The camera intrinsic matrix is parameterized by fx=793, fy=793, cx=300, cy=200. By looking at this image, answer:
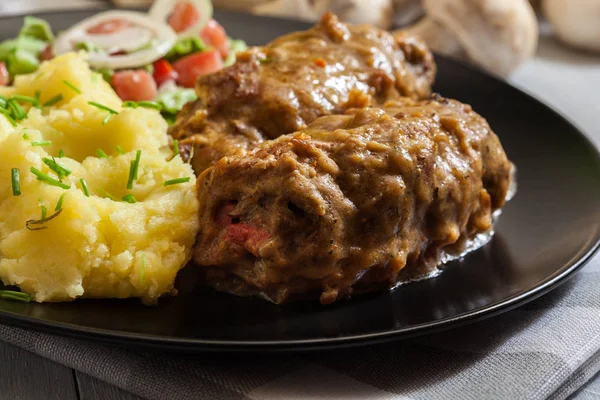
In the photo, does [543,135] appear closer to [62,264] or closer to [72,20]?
[62,264]

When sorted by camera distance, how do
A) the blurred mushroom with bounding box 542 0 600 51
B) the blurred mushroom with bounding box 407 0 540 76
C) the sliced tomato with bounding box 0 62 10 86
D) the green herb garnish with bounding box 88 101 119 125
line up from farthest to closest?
the blurred mushroom with bounding box 542 0 600 51 → the blurred mushroom with bounding box 407 0 540 76 → the sliced tomato with bounding box 0 62 10 86 → the green herb garnish with bounding box 88 101 119 125

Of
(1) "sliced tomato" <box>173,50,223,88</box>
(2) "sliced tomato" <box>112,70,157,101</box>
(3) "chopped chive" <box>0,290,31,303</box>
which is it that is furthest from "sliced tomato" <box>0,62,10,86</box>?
(3) "chopped chive" <box>0,290,31,303</box>

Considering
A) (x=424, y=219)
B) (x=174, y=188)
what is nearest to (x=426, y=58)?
(x=424, y=219)

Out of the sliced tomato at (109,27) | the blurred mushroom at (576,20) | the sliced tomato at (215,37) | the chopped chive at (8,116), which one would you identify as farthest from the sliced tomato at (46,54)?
the blurred mushroom at (576,20)

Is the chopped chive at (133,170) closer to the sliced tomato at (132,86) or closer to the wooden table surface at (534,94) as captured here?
the wooden table surface at (534,94)

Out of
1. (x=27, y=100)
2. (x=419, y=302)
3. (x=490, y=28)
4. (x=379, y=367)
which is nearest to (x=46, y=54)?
(x=27, y=100)

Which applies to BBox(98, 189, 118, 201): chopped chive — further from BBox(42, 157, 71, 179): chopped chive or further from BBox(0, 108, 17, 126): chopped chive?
BBox(0, 108, 17, 126): chopped chive

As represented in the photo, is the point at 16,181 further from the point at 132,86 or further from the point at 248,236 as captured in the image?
the point at 132,86
